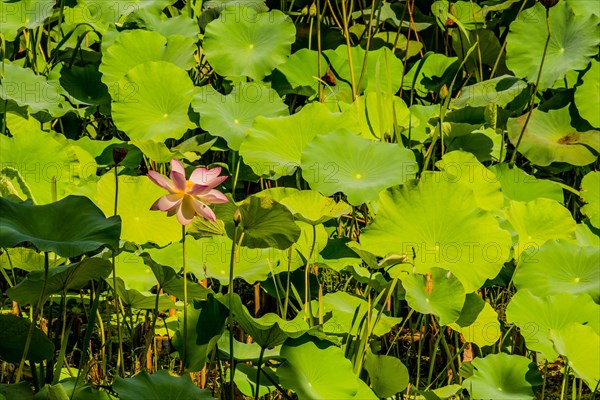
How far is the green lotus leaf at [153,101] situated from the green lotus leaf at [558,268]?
28.4 inches

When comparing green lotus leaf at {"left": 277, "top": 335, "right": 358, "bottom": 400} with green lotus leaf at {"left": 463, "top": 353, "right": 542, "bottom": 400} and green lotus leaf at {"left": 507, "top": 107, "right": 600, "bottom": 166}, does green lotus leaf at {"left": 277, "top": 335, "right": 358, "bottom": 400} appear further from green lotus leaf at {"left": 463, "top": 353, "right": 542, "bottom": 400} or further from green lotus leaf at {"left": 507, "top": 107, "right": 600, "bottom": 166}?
green lotus leaf at {"left": 507, "top": 107, "right": 600, "bottom": 166}

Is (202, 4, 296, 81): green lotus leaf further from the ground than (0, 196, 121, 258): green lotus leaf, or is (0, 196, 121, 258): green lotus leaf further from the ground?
(202, 4, 296, 81): green lotus leaf

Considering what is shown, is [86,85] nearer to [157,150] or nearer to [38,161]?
[38,161]

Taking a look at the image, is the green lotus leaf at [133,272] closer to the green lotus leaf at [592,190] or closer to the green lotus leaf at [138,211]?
the green lotus leaf at [138,211]

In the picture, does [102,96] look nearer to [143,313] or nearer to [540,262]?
[143,313]

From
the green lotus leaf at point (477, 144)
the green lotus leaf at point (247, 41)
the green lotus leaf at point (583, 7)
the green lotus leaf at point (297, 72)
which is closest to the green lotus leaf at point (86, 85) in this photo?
the green lotus leaf at point (247, 41)

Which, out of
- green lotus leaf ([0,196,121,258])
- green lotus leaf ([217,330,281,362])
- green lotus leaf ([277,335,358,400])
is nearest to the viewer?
green lotus leaf ([0,196,121,258])

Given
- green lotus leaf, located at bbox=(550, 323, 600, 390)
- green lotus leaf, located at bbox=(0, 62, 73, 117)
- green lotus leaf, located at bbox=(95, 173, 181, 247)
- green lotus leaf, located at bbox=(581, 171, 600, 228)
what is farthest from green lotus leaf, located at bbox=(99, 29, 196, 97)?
green lotus leaf, located at bbox=(550, 323, 600, 390)

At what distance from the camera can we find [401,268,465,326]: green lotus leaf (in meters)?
1.33

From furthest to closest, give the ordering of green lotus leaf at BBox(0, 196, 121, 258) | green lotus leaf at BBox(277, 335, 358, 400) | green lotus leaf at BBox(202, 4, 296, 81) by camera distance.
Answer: green lotus leaf at BBox(202, 4, 296, 81)
green lotus leaf at BBox(277, 335, 358, 400)
green lotus leaf at BBox(0, 196, 121, 258)

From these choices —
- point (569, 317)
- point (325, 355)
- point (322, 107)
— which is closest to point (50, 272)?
point (325, 355)

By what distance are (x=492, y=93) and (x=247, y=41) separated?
0.55 meters

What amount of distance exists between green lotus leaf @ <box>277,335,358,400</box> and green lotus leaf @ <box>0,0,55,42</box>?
3.73ft

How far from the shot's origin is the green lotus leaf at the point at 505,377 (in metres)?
1.34
